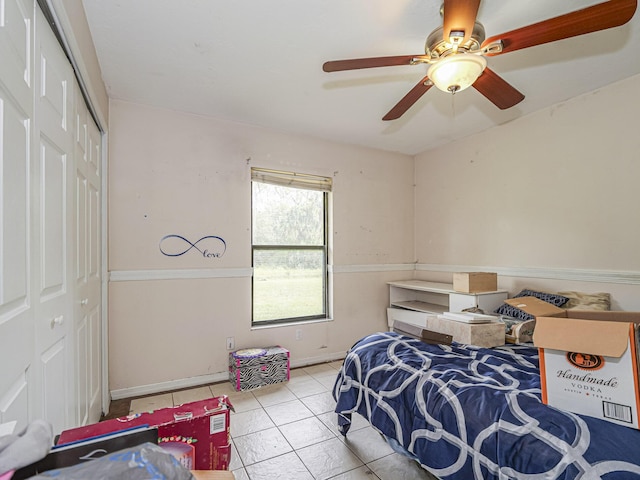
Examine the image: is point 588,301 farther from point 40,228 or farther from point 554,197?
point 40,228

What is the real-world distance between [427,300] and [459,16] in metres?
3.32

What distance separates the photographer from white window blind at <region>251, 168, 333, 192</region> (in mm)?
3469

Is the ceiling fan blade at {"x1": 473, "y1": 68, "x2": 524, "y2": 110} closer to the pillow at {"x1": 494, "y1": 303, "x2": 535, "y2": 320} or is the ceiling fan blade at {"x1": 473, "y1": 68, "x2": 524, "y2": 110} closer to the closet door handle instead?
the pillow at {"x1": 494, "y1": 303, "x2": 535, "y2": 320}

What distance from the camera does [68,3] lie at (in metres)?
1.45

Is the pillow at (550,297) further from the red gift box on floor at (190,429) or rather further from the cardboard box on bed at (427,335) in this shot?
the red gift box on floor at (190,429)

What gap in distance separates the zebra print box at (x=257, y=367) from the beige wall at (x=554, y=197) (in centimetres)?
222

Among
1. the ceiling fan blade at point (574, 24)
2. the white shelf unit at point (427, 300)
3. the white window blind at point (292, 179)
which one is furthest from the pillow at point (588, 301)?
the white window blind at point (292, 179)

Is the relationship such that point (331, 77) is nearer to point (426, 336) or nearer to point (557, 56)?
point (557, 56)

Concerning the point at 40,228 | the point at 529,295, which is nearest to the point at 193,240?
the point at 40,228

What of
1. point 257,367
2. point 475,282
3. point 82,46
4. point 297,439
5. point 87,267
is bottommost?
point 297,439

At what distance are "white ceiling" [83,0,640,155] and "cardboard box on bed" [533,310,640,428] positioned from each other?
1.67 meters

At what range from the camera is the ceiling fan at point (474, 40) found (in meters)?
1.30

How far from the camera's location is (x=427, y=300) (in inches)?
162

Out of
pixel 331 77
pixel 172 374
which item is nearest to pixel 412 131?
pixel 331 77
